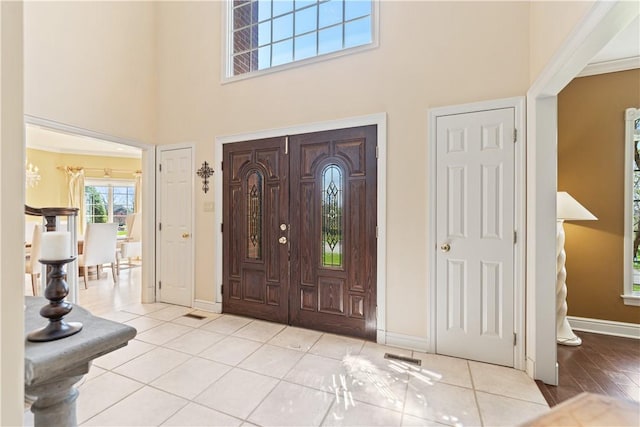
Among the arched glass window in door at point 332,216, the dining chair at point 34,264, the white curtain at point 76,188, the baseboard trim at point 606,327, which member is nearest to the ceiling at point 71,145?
the white curtain at point 76,188

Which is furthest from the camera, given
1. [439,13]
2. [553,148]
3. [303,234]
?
[303,234]

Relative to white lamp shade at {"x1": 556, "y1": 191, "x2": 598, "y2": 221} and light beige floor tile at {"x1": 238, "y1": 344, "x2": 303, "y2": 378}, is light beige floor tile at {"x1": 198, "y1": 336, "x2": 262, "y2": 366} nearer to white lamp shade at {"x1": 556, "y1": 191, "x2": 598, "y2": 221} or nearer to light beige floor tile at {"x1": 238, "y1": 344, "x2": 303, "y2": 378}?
light beige floor tile at {"x1": 238, "y1": 344, "x2": 303, "y2": 378}

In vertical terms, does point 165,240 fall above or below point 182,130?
below

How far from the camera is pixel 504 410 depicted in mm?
1798

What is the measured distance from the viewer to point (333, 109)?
288 cm

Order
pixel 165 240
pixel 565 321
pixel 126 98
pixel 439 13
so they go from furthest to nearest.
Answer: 1. pixel 165 240
2. pixel 126 98
3. pixel 565 321
4. pixel 439 13

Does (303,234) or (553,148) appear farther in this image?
(303,234)

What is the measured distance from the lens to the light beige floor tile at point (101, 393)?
1775mm

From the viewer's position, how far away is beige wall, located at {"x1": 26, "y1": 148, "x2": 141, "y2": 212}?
6.41 m

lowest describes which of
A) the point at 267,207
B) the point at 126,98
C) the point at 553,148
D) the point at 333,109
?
the point at 267,207

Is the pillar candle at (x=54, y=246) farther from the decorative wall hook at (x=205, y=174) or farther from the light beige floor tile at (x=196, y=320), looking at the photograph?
the decorative wall hook at (x=205, y=174)

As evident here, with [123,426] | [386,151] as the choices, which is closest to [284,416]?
[123,426]

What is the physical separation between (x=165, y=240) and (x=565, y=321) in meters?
4.62

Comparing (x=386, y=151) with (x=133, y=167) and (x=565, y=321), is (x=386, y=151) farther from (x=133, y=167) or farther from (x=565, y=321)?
(x=133, y=167)
